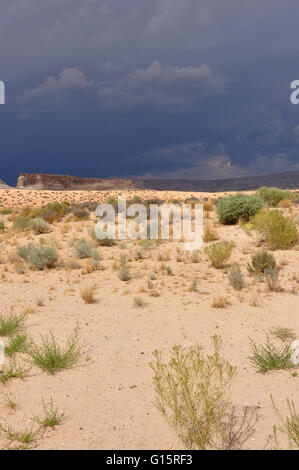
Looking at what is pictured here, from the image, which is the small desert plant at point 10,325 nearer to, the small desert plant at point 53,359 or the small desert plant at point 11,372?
the small desert plant at point 53,359

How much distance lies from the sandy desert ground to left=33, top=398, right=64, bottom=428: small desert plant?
0.05 m

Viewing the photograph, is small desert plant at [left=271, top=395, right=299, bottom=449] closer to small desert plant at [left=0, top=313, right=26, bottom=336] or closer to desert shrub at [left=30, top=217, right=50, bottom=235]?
small desert plant at [left=0, top=313, right=26, bottom=336]

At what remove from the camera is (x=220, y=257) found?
9273 mm

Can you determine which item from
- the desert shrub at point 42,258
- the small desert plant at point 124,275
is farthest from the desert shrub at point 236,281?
the desert shrub at point 42,258

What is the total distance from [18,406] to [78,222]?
1428 centimetres

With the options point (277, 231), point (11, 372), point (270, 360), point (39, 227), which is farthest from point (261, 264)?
point (39, 227)

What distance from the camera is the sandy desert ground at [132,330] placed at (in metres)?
3.34

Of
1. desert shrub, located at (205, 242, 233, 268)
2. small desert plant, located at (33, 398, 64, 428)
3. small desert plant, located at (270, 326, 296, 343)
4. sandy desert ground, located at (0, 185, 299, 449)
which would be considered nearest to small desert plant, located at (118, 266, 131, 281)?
sandy desert ground, located at (0, 185, 299, 449)

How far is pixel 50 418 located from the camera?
11.1ft

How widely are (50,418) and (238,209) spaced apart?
13253mm

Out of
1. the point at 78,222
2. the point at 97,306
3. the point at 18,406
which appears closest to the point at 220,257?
the point at 97,306

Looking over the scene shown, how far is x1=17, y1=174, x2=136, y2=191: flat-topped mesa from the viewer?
71938 mm

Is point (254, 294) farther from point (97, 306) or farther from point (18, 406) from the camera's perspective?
point (18, 406)

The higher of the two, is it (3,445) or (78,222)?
(78,222)
